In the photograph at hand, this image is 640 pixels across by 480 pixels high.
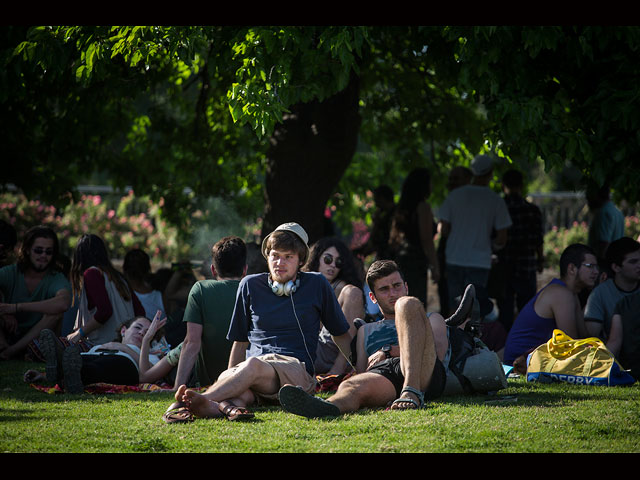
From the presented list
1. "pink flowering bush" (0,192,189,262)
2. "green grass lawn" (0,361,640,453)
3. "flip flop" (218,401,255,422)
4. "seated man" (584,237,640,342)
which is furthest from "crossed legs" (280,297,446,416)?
"pink flowering bush" (0,192,189,262)

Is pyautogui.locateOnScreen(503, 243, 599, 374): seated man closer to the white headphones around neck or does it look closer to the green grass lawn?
the green grass lawn

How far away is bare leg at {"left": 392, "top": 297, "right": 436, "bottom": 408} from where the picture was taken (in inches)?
223

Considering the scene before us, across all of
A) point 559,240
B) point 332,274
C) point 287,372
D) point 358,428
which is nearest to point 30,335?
point 332,274

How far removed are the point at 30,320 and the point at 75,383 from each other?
2.52 m

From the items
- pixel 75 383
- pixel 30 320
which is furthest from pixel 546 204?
pixel 75 383

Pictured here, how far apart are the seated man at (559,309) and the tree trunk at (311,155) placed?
303 cm

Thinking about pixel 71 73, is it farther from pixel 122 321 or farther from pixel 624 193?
pixel 624 193

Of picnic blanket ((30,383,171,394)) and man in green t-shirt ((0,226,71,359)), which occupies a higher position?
man in green t-shirt ((0,226,71,359))

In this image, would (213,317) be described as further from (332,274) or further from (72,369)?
(332,274)

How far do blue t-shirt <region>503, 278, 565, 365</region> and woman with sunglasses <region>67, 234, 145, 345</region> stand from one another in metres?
3.48

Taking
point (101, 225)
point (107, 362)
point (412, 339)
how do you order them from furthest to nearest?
point (101, 225) < point (107, 362) < point (412, 339)

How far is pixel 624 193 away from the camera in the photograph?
9172 millimetres

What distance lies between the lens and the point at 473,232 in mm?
9703

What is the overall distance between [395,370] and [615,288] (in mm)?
2761
